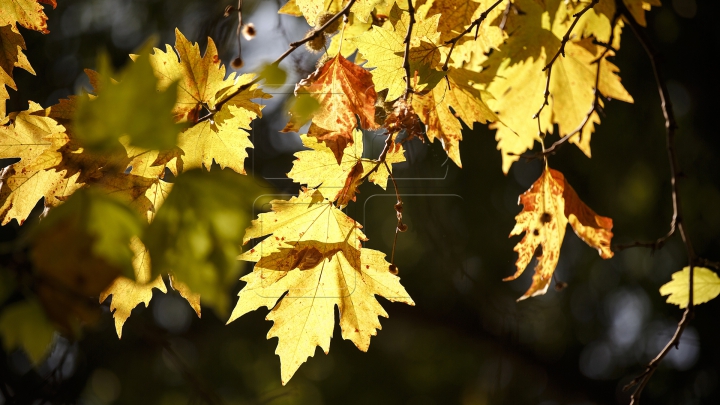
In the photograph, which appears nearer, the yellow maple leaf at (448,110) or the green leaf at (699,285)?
the yellow maple leaf at (448,110)

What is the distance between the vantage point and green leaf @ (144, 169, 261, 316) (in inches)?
13.1

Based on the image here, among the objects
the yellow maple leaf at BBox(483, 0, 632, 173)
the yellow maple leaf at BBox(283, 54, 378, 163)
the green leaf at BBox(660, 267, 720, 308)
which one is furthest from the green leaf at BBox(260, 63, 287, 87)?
the green leaf at BBox(660, 267, 720, 308)

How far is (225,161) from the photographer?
801mm

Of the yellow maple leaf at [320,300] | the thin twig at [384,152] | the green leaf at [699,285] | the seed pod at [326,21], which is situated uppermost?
the seed pod at [326,21]

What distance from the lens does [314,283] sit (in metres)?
0.82

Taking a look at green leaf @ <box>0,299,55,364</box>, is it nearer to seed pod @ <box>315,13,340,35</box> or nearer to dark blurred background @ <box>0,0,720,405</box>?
seed pod @ <box>315,13,340,35</box>

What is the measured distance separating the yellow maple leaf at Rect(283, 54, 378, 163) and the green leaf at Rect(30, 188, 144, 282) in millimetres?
410

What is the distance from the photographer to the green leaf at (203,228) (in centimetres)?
33

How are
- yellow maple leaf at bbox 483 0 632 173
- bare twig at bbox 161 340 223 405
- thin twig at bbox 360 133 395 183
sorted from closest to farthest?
bare twig at bbox 161 340 223 405 → thin twig at bbox 360 133 395 183 → yellow maple leaf at bbox 483 0 632 173

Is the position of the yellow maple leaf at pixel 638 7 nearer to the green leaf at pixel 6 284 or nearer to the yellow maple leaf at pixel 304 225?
the yellow maple leaf at pixel 304 225

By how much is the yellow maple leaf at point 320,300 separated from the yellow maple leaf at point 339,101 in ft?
Result: 0.60

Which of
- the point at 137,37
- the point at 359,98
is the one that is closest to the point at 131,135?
the point at 359,98

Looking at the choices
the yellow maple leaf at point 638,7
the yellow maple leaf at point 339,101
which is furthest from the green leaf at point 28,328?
the yellow maple leaf at point 638,7

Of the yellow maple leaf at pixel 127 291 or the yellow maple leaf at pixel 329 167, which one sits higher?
the yellow maple leaf at pixel 329 167
